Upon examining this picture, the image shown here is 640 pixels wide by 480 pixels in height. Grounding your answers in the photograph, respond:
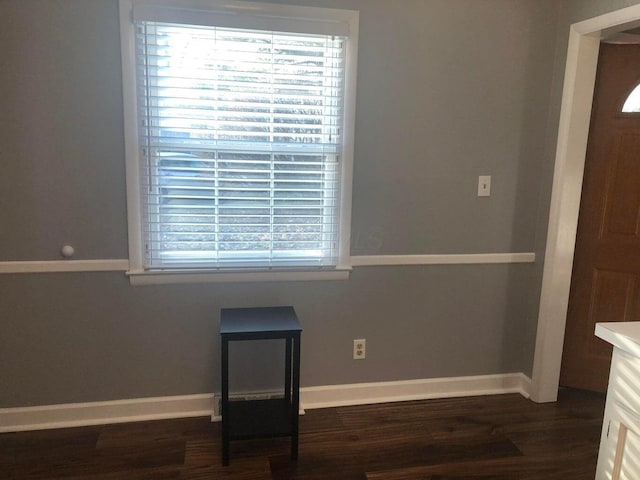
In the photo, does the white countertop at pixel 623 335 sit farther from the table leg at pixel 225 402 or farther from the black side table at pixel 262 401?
the table leg at pixel 225 402

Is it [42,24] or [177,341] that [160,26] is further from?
[177,341]

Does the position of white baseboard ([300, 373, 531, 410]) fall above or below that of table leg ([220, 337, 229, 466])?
below

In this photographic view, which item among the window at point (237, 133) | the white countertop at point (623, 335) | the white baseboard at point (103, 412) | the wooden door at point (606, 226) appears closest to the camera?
the white countertop at point (623, 335)

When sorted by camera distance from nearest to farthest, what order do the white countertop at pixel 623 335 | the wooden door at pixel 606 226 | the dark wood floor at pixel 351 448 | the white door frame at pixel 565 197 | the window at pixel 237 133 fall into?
the white countertop at pixel 623 335
the dark wood floor at pixel 351 448
the window at pixel 237 133
the white door frame at pixel 565 197
the wooden door at pixel 606 226

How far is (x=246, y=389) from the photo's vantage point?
2678 millimetres

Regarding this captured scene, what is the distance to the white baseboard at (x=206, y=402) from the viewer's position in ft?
8.16

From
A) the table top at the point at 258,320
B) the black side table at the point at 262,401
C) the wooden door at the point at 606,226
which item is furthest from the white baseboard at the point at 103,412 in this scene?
the wooden door at the point at 606,226

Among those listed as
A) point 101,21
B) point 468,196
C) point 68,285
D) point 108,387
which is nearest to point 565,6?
point 468,196

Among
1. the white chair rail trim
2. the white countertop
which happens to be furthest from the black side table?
the white countertop

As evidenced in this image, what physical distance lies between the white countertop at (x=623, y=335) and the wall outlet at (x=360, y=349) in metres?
1.42

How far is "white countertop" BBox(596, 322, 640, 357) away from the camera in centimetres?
140

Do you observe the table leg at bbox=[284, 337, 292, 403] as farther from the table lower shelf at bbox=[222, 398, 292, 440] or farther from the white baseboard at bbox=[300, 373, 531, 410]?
the white baseboard at bbox=[300, 373, 531, 410]

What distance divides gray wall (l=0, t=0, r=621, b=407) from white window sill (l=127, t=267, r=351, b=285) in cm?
4

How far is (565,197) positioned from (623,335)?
4.70 ft
